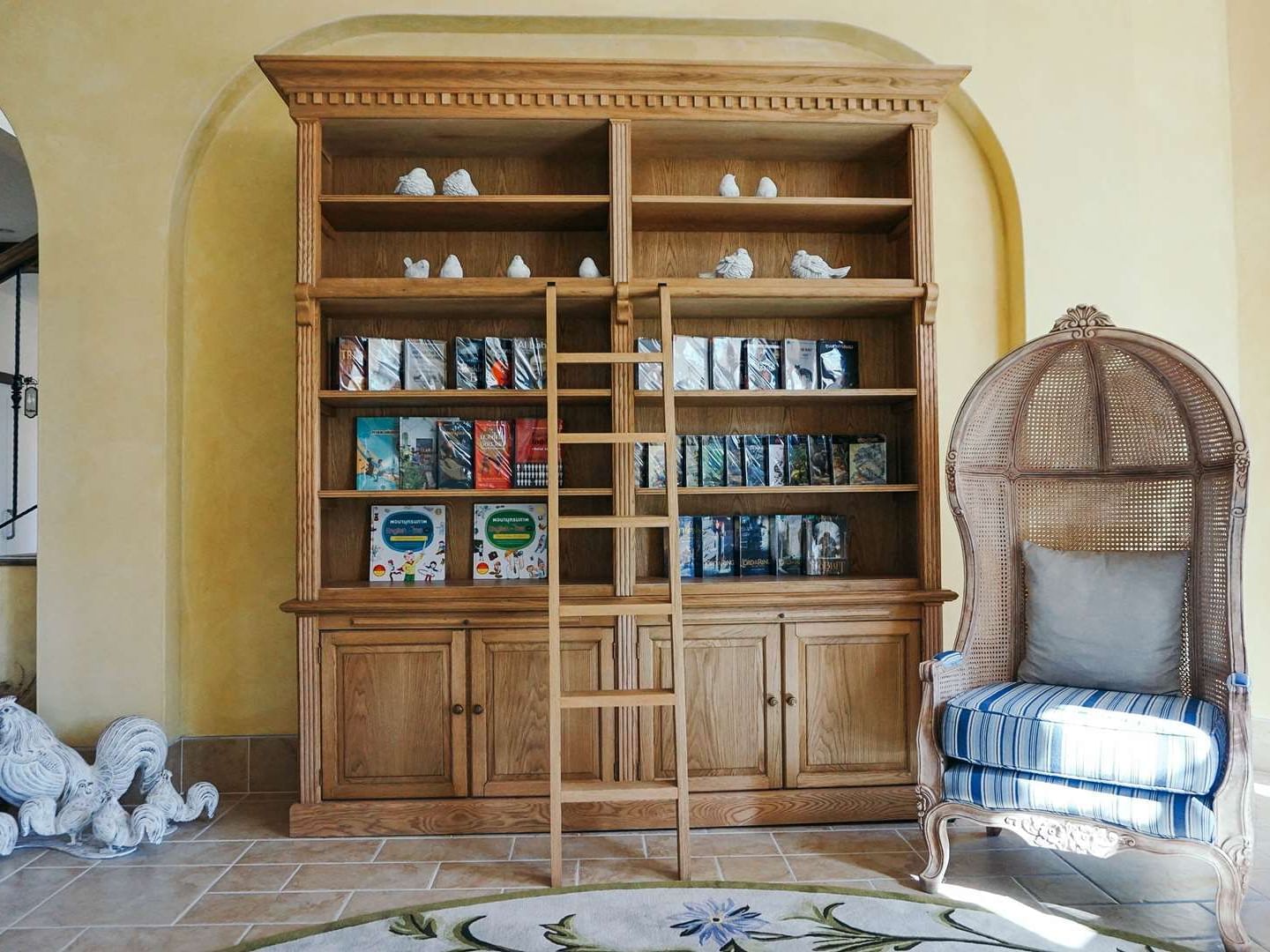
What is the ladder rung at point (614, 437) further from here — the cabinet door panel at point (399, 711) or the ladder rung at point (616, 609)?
the cabinet door panel at point (399, 711)

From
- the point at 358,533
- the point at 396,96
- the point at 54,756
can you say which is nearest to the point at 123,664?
the point at 54,756

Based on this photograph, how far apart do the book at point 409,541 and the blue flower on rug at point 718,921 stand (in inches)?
62.0

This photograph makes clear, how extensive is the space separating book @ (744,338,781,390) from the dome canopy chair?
0.76m

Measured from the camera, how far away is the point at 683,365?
3475 mm

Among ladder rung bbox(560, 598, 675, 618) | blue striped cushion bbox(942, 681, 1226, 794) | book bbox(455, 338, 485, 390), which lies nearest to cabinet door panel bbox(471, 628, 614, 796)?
ladder rung bbox(560, 598, 675, 618)

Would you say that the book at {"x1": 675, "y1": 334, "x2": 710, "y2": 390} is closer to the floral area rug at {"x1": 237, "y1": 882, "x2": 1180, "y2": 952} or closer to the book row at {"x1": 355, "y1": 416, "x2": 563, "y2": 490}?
the book row at {"x1": 355, "y1": 416, "x2": 563, "y2": 490}

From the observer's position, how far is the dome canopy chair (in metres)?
2.41

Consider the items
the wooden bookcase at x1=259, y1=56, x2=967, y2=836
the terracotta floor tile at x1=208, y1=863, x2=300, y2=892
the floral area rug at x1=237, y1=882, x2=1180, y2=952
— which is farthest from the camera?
the wooden bookcase at x1=259, y1=56, x2=967, y2=836

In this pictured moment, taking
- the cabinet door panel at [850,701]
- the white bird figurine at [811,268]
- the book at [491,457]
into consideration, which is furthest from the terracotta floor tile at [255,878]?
the white bird figurine at [811,268]

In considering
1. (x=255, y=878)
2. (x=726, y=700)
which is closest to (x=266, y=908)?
(x=255, y=878)

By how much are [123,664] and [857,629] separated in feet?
9.09

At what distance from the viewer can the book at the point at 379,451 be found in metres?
3.51

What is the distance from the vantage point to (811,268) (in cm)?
338

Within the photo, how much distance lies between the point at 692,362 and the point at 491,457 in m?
0.85
